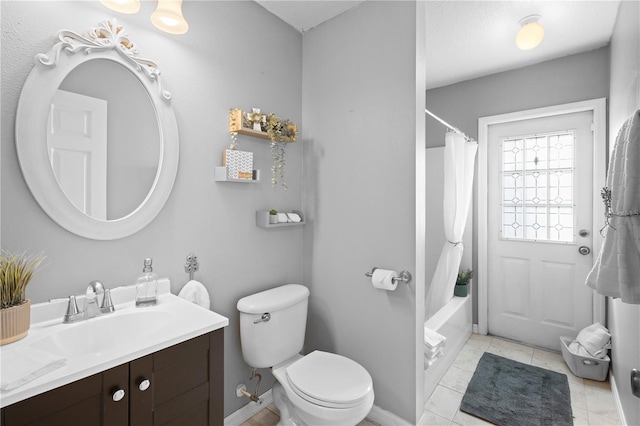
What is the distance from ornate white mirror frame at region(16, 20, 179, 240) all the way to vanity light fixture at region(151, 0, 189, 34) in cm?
16

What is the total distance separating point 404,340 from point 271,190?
48.8 inches

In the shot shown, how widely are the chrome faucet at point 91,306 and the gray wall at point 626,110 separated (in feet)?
7.71

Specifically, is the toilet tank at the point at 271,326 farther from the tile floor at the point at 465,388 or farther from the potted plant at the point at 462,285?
the potted plant at the point at 462,285

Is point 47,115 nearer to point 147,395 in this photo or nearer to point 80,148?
point 80,148

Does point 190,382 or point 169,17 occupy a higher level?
point 169,17

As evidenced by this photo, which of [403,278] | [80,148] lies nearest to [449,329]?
[403,278]

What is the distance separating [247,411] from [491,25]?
3103mm

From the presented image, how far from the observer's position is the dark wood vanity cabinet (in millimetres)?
852

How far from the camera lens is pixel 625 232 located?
3.18 feet

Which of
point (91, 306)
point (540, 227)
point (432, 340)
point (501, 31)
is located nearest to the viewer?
point (91, 306)

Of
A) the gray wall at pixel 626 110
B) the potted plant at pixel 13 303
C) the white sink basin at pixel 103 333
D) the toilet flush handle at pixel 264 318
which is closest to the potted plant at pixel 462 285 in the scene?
the gray wall at pixel 626 110

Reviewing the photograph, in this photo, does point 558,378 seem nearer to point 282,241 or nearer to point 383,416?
point 383,416

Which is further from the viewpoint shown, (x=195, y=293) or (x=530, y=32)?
(x=530, y=32)

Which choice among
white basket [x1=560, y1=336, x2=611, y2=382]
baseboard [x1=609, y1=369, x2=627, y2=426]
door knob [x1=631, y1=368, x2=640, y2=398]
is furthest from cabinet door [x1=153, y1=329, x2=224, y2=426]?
white basket [x1=560, y1=336, x2=611, y2=382]
